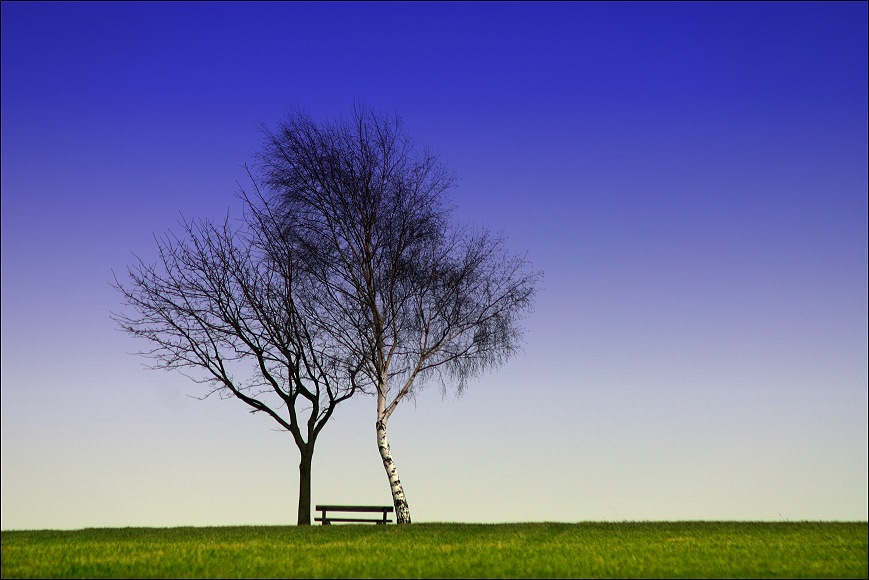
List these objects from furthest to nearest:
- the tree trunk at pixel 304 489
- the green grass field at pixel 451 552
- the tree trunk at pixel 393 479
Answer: the tree trunk at pixel 304 489 → the tree trunk at pixel 393 479 → the green grass field at pixel 451 552

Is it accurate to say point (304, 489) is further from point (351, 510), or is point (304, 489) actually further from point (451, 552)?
point (451, 552)

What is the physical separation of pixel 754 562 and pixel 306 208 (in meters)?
17.5

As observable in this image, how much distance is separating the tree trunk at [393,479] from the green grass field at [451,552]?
Result: 4.51 feet

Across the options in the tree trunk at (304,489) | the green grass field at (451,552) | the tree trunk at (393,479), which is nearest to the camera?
the green grass field at (451,552)

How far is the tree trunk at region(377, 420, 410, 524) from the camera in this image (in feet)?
85.5

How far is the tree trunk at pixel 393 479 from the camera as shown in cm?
2606

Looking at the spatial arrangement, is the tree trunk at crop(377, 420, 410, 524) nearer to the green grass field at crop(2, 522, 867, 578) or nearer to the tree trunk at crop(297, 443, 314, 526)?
the green grass field at crop(2, 522, 867, 578)

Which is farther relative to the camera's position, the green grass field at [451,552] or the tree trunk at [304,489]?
the tree trunk at [304,489]

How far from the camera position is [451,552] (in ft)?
60.6

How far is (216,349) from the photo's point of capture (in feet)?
92.9

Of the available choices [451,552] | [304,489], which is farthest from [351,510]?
[451,552]

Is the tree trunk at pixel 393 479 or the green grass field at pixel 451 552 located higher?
the tree trunk at pixel 393 479

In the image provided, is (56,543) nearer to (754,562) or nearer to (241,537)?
(241,537)

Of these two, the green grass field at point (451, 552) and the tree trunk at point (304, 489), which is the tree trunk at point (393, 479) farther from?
the tree trunk at point (304, 489)
